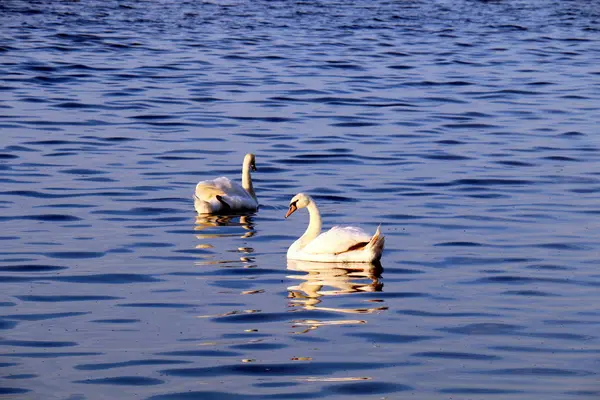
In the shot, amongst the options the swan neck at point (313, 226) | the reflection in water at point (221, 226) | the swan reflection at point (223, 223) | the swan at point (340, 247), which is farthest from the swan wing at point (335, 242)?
the swan reflection at point (223, 223)

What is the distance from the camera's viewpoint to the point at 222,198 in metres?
15.5

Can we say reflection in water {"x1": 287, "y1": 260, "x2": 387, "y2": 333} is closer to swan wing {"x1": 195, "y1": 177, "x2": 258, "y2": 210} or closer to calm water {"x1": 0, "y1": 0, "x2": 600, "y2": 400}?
calm water {"x1": 0, "y1": 0, "x2": 600, "y2": 400}

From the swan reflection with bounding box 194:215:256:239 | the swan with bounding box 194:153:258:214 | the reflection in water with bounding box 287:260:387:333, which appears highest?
the reflection in water with bounding box 287:260:387:333

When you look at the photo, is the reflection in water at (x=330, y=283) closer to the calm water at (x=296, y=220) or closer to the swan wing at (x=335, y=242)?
the calm water at (x=296, y=220)

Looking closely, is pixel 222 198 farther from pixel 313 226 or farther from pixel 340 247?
pixel 340 247

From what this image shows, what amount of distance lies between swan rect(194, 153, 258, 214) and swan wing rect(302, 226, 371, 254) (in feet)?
8.95

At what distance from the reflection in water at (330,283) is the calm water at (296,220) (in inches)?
1.3

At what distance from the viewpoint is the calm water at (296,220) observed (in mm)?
9148

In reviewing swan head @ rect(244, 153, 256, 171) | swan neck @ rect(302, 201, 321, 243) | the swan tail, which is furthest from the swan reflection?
the swan tail

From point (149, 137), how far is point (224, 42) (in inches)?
544

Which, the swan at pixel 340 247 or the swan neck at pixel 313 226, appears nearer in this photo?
the swan at pixel 340 247

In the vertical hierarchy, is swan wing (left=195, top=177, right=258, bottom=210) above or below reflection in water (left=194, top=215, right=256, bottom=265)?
above

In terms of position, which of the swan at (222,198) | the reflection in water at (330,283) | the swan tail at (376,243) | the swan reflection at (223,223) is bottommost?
the swan reflection at (223,223)

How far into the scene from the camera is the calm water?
9.15 metres
